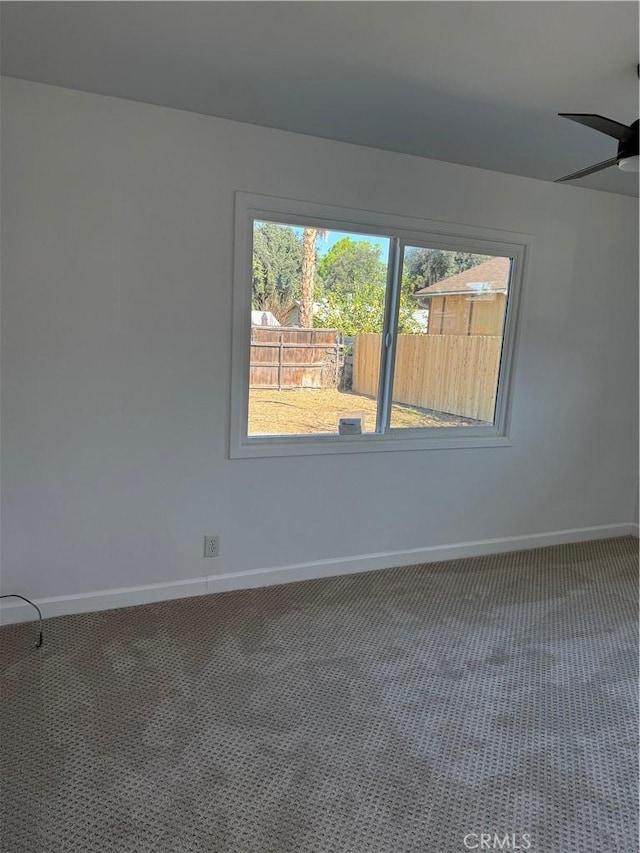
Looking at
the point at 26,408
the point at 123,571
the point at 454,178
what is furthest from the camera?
the point at 454,178

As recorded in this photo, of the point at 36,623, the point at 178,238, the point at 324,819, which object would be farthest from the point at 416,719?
the point at 178,238

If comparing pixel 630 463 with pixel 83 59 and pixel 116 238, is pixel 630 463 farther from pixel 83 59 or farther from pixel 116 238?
pixel 83 59

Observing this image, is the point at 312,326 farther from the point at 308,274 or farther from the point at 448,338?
the point at 448,338

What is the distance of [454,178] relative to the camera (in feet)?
10.4

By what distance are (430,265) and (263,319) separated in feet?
3.58

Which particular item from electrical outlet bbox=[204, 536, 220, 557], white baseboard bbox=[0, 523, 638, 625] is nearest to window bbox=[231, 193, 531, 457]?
electrical outlet bbox=[204, 536, 220, 557]

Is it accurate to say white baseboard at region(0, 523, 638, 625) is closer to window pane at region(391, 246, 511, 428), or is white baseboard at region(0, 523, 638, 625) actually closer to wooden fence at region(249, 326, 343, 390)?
window pane at region(391, 246, 511, 428)

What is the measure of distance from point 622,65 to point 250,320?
1.84 metres

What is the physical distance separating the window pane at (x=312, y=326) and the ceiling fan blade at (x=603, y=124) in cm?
141

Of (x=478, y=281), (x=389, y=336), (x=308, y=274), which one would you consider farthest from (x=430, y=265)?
(x=308, y=274)

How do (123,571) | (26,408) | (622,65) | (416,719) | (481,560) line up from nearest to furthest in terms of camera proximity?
(622,65)
(416,719)
(26,408)
(123,571)
(481,560)

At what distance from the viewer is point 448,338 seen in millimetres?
3422

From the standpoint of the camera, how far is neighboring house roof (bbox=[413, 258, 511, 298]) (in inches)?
132

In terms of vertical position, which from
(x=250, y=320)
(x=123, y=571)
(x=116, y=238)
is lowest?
(x=123, y=571)
